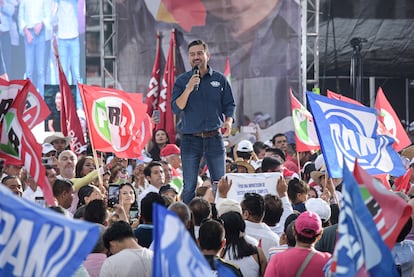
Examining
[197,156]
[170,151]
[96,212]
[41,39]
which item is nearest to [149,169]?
[197,156]

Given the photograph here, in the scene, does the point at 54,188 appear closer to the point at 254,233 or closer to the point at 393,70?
the point at 254,233

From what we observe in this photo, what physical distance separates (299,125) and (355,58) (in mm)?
8546

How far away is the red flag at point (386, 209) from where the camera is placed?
6273 millimetres

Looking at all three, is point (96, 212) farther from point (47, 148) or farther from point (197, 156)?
point (47, 148)

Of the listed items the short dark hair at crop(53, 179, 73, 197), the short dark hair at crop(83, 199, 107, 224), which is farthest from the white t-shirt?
the short dark hair at crop(53, 179, 73, 197)

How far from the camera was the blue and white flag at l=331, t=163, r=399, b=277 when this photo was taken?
5930 mm

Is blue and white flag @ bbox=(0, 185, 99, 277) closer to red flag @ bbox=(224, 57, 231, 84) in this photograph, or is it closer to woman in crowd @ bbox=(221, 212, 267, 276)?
woman in crowd @ bbox=(221, 212, 267, 276)

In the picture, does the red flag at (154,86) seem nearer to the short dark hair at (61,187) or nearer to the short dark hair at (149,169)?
the short dark hair at (149,169)

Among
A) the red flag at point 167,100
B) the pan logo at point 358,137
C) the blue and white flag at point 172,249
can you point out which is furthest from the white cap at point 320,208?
the red flag at point 167,100

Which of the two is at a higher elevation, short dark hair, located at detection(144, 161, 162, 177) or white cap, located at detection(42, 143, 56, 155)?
white cap, located at detection(42, 143, 56, 155)

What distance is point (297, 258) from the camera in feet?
26.3

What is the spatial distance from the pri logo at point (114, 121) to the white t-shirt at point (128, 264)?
633 centimetres

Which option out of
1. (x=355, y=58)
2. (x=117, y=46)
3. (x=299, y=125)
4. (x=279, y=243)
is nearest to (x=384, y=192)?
(x=279, y=243)

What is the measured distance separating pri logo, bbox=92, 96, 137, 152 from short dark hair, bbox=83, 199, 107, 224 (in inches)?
190
